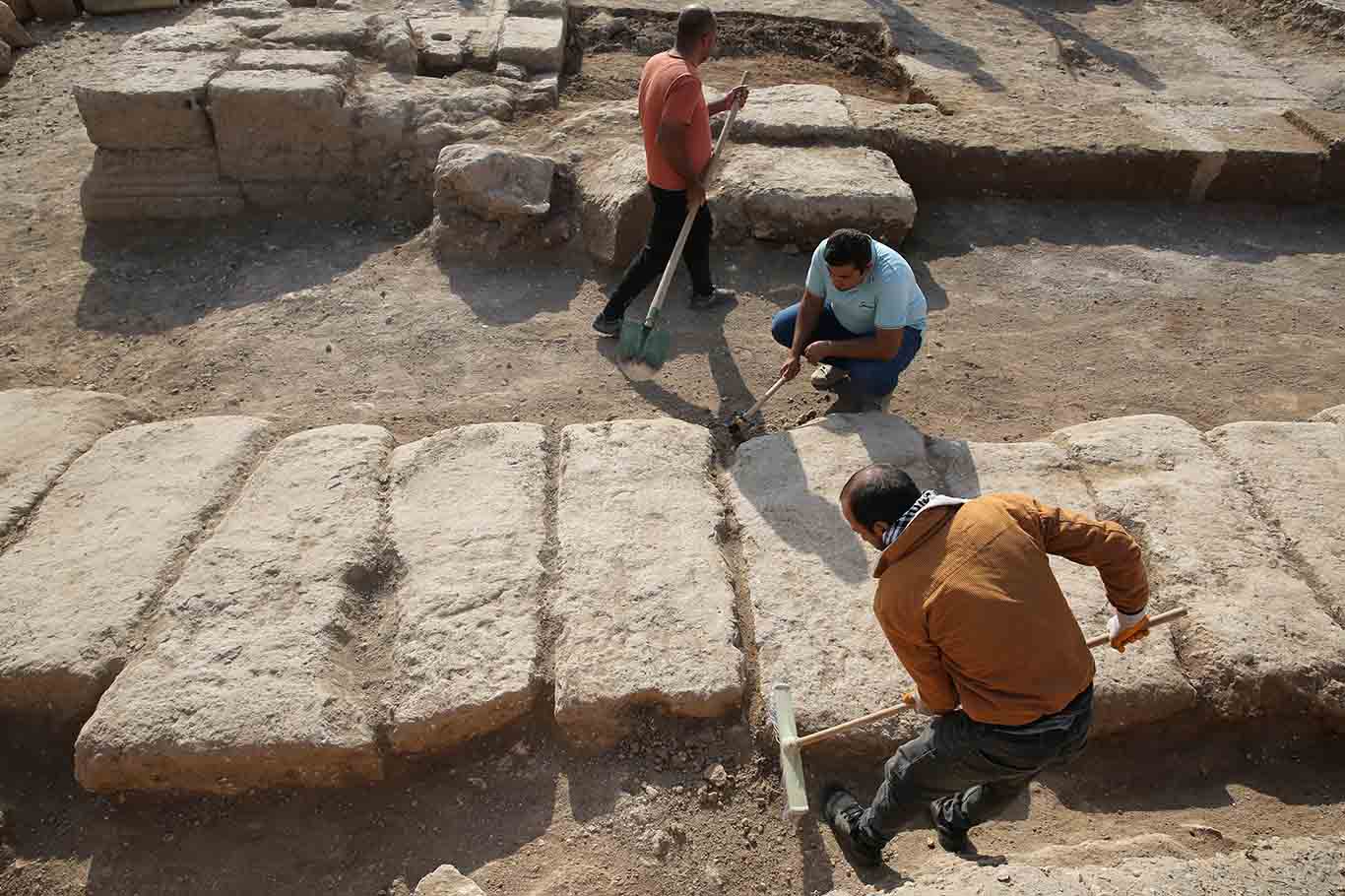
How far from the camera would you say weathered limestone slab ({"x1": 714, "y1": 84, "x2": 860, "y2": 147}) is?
6.28 m

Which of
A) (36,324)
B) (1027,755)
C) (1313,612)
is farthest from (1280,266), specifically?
(36,324)

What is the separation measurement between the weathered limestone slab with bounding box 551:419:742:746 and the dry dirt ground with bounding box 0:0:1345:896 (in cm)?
15

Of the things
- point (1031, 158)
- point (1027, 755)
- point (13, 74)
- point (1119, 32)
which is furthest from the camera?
point (1119, 32)

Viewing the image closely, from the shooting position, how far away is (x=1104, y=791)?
10.2ft

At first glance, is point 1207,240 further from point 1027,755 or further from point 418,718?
point 418,718

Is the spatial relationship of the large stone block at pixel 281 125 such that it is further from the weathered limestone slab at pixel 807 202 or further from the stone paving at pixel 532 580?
the stone paving at pixel 532 580

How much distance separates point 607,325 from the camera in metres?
5.16

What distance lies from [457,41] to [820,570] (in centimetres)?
562

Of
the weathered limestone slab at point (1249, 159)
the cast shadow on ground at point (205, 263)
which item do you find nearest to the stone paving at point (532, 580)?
the cast shadow on ground at point (205, 263)

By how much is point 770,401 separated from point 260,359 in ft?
8.42

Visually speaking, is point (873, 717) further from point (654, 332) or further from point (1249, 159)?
point (1249, 159)

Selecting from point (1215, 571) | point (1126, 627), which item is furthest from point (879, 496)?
point (1215, 571)

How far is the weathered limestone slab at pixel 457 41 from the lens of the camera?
7.17m

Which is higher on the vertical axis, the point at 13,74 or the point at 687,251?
the point at 687,251
